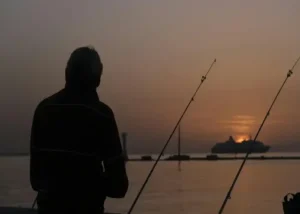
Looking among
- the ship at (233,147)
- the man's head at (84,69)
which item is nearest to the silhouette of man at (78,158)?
the man's head at (84,69)

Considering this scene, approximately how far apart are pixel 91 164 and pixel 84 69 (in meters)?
0.49

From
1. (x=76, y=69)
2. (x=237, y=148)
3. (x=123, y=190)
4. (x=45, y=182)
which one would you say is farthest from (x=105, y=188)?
(x=237, y=148)

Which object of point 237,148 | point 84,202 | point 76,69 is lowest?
point 237,148

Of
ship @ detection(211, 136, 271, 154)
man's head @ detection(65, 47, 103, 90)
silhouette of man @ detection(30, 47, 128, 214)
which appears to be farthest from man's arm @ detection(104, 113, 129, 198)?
ship @ detection(211, 136, 271, 154)

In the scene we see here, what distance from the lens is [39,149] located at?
3.13 meters

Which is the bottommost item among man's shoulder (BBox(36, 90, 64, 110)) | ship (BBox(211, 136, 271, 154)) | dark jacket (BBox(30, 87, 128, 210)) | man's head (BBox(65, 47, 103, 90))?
ship (BBox(211, 136, 271, 154))

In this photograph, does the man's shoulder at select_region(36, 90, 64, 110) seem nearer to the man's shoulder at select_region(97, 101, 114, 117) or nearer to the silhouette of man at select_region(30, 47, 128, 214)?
the silhouette of man at select_region(30, 47, 128, 214)

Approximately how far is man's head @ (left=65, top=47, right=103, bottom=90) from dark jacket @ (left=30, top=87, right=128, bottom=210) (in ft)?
0.16

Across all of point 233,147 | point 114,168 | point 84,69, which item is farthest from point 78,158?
point 233,147

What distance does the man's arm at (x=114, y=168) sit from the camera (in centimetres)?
302

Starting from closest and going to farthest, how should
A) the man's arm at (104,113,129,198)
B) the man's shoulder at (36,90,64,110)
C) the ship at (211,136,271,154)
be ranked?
1. the man's arm at (104,113,129,198)
2. the man's shoulder at (36,90,64,110)
3. the ship at (211,136,271,154)

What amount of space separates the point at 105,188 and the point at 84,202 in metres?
0.13

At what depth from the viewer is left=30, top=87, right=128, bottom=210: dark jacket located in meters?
3.03

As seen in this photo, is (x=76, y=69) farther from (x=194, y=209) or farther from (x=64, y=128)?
(x=194, y=209)
